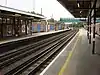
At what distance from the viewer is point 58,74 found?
10844 mm

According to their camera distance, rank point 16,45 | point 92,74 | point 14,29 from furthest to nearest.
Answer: point 14,29 → point 16,45 → point 92,74

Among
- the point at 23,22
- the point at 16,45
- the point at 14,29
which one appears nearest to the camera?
the point at 16,45

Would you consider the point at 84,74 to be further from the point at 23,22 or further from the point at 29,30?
the point at 29,30

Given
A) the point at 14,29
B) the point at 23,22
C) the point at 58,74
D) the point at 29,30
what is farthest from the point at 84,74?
the point at 29,30

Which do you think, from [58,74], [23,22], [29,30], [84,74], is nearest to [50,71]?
[58,74]

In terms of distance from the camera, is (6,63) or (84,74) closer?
(84,74)

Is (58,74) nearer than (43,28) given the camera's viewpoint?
Yes

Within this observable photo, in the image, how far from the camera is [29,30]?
170 feet

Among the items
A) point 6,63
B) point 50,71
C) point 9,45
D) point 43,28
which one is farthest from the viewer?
point 43,28

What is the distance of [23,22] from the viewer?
46750mm

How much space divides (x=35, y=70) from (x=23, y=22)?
34476mm

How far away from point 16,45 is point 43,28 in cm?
5055

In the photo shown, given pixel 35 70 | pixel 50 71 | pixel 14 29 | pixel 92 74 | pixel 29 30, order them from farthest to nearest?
pixel 29 30 → pixel 14 29 → pixel 35 70 → pixel 50 71 → pixel 92 74

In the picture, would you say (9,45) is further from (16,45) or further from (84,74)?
(84,74)
